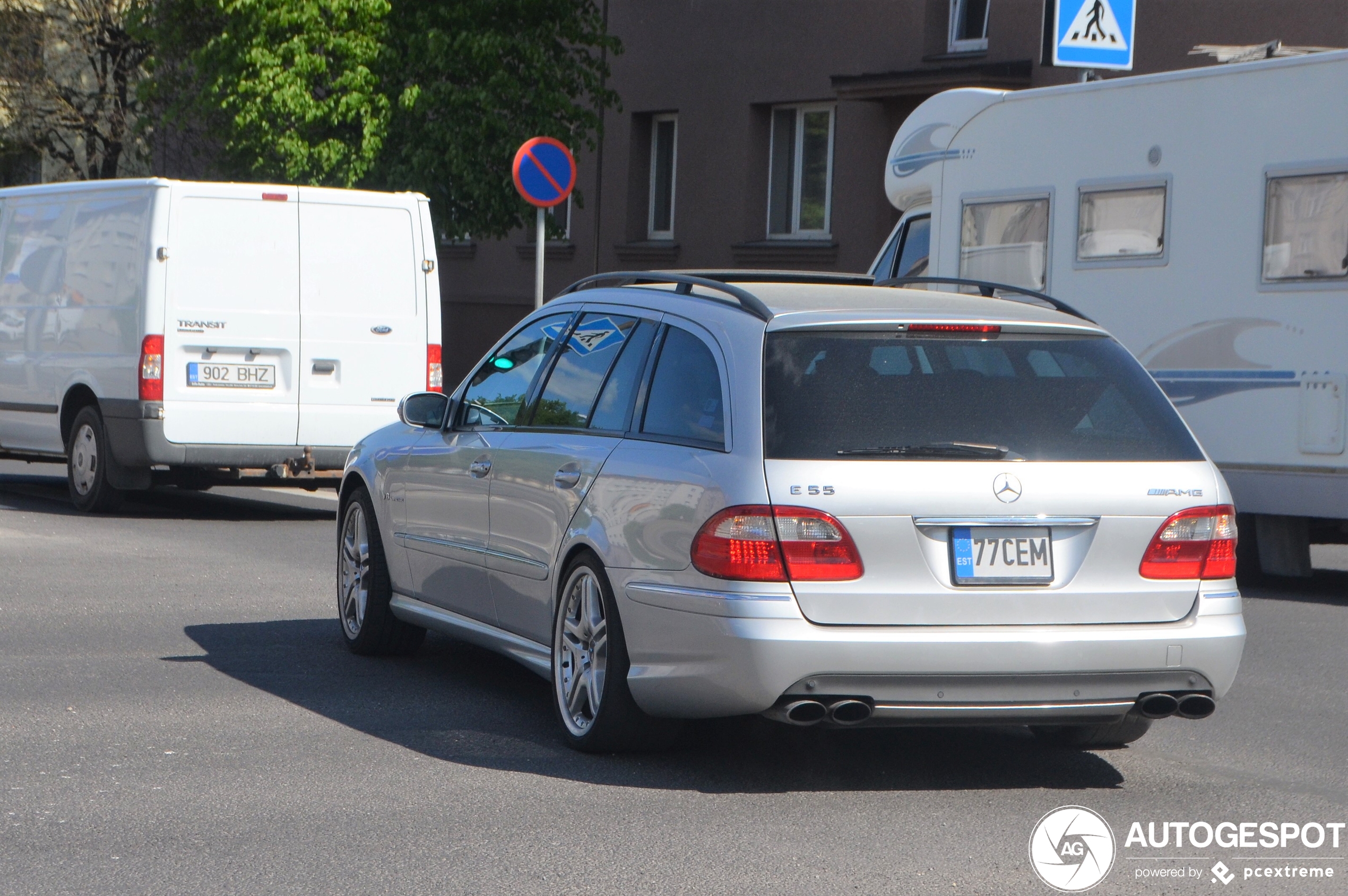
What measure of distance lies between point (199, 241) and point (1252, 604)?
24.1ft

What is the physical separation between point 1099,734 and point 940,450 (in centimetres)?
144

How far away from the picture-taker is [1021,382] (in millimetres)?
6055

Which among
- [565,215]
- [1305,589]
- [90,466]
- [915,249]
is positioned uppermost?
[565,215]

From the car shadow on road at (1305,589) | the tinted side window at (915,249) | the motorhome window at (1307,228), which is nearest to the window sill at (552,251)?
the tinted side window at (915,249)

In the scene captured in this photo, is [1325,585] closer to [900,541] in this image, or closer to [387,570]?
[387,570]

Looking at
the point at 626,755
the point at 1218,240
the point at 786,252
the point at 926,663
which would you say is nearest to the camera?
the point at 926,663

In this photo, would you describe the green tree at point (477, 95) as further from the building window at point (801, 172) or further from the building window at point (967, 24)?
the building window at point (967, 24)

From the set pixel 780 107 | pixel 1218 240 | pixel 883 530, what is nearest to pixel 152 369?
pixel 1218 240

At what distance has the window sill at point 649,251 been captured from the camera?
26.1m

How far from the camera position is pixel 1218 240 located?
38.4ft

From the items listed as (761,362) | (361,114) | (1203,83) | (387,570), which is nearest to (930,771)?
(761,362)

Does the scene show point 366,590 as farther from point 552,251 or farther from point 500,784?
point 552,251

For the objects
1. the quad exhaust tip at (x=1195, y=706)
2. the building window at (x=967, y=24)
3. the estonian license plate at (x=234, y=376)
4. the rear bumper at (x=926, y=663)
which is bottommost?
the quad exhaust tip at (x=1195, y=706)

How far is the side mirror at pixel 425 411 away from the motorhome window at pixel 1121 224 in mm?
5640
